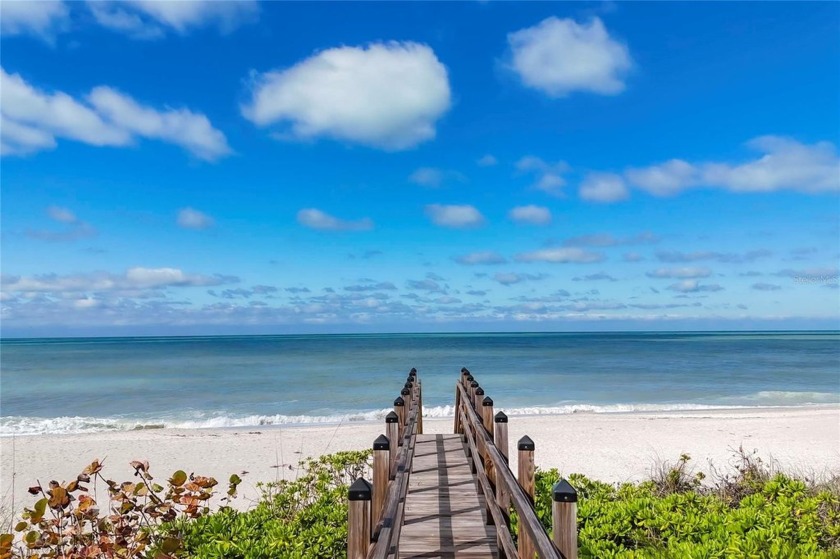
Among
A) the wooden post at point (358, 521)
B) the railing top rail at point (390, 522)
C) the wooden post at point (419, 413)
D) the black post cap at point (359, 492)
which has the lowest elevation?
the wooden post at point (419, 413)

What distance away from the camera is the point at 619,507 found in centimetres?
539

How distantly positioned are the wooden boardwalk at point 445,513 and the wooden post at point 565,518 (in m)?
2.22

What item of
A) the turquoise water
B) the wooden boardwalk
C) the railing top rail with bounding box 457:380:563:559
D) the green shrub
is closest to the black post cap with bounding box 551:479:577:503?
the railing top rail with bounding box 457:380:563:559

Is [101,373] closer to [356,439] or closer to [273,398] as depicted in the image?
[273,398]

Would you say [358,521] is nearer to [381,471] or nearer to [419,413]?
[381,471]

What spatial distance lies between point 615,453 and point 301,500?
1008cm

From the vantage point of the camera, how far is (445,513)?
563 centimetres

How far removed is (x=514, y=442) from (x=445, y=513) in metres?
10.9

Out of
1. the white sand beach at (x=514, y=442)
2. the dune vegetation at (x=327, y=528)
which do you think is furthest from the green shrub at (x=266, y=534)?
the white sand beach at (x=514, y=442)

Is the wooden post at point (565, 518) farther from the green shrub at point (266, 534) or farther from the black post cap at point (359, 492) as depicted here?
the green shrub at point (266, 534)

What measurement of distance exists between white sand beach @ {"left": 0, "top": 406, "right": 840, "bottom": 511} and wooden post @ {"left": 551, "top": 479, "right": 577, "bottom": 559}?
A: 30.6 feet

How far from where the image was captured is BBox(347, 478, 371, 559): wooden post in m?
2.60

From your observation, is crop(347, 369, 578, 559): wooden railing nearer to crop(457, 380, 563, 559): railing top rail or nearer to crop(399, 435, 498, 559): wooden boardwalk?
crop(457, 380, 563, 559): railing top rail

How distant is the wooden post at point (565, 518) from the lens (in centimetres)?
244
